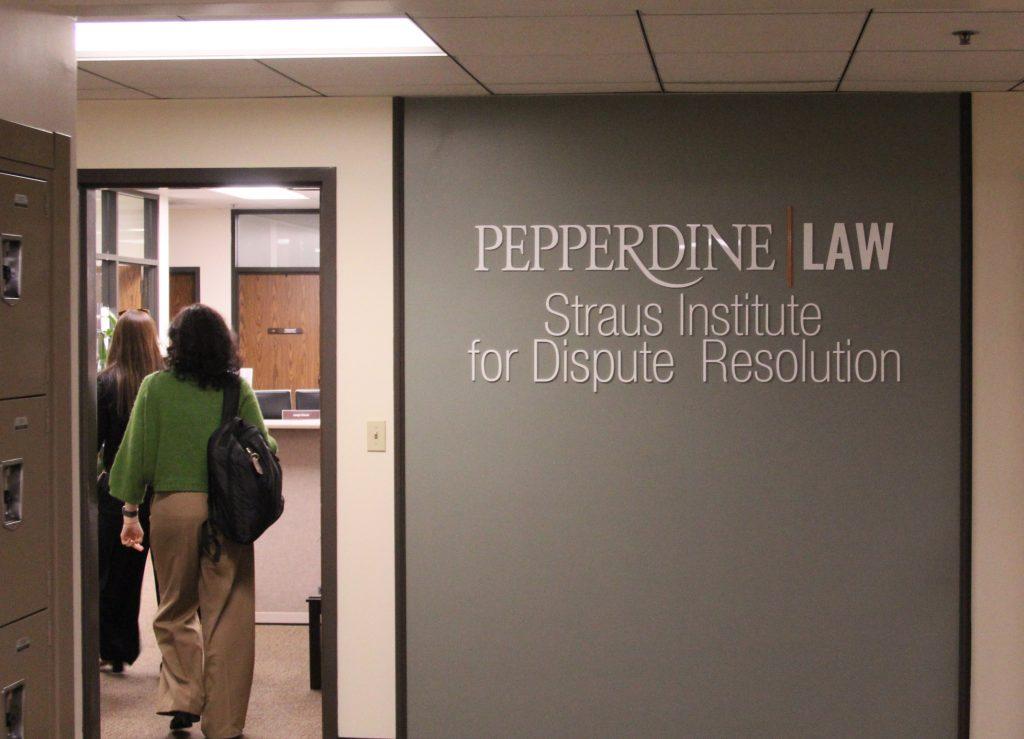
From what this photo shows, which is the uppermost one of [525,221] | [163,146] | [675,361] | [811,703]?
[163,146]

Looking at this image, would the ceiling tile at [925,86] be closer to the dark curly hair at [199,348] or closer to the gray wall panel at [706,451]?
the gray wall panel at [706,451]

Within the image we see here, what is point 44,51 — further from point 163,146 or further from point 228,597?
point 228,597

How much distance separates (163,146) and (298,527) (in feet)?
7.35

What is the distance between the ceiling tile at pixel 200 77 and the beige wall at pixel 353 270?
11 cm

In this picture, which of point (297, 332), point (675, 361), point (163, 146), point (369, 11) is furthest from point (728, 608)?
point (297, 332)

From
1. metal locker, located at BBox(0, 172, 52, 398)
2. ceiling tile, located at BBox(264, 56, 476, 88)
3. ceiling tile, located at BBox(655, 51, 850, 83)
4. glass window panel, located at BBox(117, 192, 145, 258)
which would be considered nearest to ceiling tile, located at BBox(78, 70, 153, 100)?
ceiling tile, located at BBox(264, 56, 476, 88)

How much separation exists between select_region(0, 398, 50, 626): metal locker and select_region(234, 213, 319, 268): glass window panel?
7962 millimetres

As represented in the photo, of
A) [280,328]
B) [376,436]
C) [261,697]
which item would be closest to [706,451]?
[376,436]

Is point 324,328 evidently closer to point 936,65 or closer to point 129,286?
point 936,65

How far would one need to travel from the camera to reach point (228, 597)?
367 centimetres

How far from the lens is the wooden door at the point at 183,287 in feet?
33.3

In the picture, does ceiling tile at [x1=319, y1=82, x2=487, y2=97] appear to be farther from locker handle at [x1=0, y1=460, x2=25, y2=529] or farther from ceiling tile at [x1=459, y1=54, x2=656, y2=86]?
locker handle at [x1=0, y1=460, x2=25, y2=529]

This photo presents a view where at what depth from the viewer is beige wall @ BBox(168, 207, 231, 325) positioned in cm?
1012

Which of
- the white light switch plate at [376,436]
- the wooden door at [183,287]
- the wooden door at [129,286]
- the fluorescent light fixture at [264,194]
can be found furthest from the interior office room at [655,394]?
the wooden door at [183,287]
